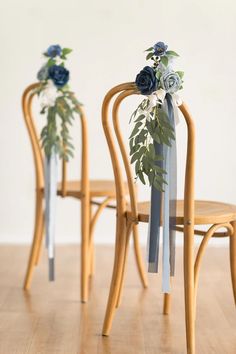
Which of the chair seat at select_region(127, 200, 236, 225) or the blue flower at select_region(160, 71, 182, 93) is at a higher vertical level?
the blue flower at select_region(160, 71, 182, 93)

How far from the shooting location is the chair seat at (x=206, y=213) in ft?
8.25

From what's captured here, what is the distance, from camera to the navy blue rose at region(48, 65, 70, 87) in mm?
3246

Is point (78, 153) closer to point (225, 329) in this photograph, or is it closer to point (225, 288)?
point (225, 288)

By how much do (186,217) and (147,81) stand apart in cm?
47

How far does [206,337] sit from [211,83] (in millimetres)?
2229

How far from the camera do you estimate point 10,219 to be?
15.5 ft

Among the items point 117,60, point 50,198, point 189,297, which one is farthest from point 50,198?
point 117,60

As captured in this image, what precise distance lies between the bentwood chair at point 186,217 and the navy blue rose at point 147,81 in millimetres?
62

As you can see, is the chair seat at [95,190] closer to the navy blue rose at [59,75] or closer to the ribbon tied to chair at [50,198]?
the ribbon tied to chair at [50,198]

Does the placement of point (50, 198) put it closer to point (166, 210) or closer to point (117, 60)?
point (166, 210)

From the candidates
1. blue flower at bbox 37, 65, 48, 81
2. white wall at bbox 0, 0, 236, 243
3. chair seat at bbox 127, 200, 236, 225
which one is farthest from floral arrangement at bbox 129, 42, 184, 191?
white wall at bbox 0, 0, 236, 243

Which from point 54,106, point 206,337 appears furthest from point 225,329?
point 54,106

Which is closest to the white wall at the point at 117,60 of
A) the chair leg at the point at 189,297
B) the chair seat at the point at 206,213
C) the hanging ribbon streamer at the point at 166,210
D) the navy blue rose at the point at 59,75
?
the navy blue rose at the point at 59,75

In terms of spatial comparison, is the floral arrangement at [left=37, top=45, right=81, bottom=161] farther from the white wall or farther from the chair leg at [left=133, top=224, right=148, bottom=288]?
the white wall
